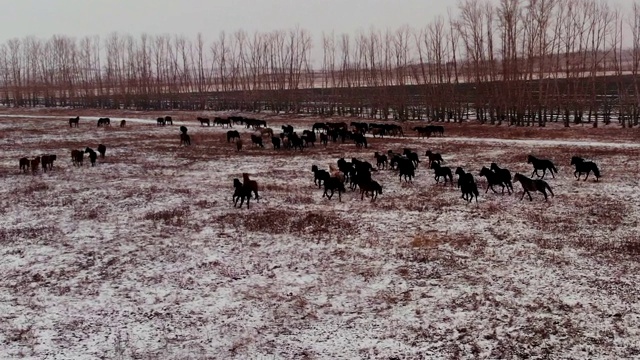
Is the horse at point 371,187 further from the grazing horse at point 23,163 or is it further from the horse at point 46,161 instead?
the grazing horse at point 23,163

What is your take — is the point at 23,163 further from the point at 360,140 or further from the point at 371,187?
the point at 360,140

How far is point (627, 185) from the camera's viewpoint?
17.7 meters

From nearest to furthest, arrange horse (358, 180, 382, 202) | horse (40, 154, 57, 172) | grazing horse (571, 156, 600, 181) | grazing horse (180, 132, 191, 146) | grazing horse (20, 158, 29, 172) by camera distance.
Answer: horse (358, 180, 382, 202) < grazing horse (571, 156, 600, 181) < grazing horse (20, 158, 29, 172) < horse (40, 154, 57, 172) < grazing horse (180, 132, 191, 146)

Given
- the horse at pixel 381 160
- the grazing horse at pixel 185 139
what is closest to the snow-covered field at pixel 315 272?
the horse at pixel 381 160

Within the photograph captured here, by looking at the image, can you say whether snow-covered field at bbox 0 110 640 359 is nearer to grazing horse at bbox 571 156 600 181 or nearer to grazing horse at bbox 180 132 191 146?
grazing horse at bbox 571 156 600 181

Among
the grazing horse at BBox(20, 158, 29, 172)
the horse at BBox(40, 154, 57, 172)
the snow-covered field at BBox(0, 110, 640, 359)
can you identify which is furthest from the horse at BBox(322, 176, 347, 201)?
the grazing horse at BBox(20, 158, 29, 172)

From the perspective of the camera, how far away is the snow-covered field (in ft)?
25.1

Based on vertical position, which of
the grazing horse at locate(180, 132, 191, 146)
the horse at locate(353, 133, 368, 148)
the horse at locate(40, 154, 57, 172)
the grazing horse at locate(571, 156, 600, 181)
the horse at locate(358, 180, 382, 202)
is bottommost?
the horse at locate(358, 180, 382, 202)

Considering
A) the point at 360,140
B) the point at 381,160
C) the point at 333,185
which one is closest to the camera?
the point at 333,185

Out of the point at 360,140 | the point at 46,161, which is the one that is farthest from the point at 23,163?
the point at 360,140

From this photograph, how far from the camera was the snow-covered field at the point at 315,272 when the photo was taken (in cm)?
766

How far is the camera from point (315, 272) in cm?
1037

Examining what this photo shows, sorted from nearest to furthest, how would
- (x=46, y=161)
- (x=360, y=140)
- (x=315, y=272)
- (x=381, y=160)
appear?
(x=315, y=272) < (x=381, y=160) < (x=46, y=161) < (x=360, y=140)

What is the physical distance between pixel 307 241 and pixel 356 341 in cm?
475
